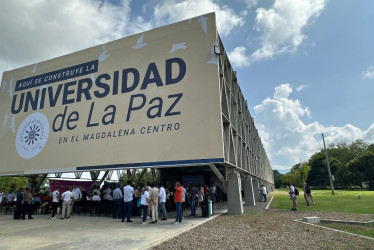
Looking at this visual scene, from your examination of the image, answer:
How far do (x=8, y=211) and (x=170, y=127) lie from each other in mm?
12694

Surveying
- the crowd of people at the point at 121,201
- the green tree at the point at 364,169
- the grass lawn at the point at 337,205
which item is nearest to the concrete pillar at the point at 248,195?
the grass lawn at the point at 337,205

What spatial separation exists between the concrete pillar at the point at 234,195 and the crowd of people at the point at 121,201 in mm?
1376

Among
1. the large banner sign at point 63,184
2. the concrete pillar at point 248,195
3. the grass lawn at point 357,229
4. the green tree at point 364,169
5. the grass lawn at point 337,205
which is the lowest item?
the grass lawn at point 357,229

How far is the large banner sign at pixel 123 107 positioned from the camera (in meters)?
13.5

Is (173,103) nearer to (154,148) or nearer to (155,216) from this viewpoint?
(154,148)

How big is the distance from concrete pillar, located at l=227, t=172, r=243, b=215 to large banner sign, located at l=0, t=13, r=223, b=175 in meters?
2.79

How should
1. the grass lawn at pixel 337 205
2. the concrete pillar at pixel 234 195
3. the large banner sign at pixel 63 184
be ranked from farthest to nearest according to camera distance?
the large banner sign at pixel 63 184
the grass lawn at pixel 337 205
the concrete pillar at pixel 234 195

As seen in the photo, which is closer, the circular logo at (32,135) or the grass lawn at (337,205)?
the grass lawn at (337,205)

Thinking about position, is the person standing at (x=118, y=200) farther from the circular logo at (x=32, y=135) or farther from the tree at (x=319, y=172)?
the tree at (x=319, y=172)

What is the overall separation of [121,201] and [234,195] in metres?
6.14

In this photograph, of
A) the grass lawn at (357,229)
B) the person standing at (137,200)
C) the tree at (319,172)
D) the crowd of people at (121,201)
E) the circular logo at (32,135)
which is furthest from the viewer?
the tree at (319,172)

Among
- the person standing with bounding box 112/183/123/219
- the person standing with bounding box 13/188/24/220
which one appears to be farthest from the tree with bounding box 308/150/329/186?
the person standing with bounding box 13/188/24/220

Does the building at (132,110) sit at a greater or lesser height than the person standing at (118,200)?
greater

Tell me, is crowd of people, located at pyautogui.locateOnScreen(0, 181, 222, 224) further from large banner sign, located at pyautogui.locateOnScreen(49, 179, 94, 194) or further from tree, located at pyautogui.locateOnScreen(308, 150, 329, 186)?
tree, located at pyautogui.locateOnScreen(308, 150, 329, 186)
